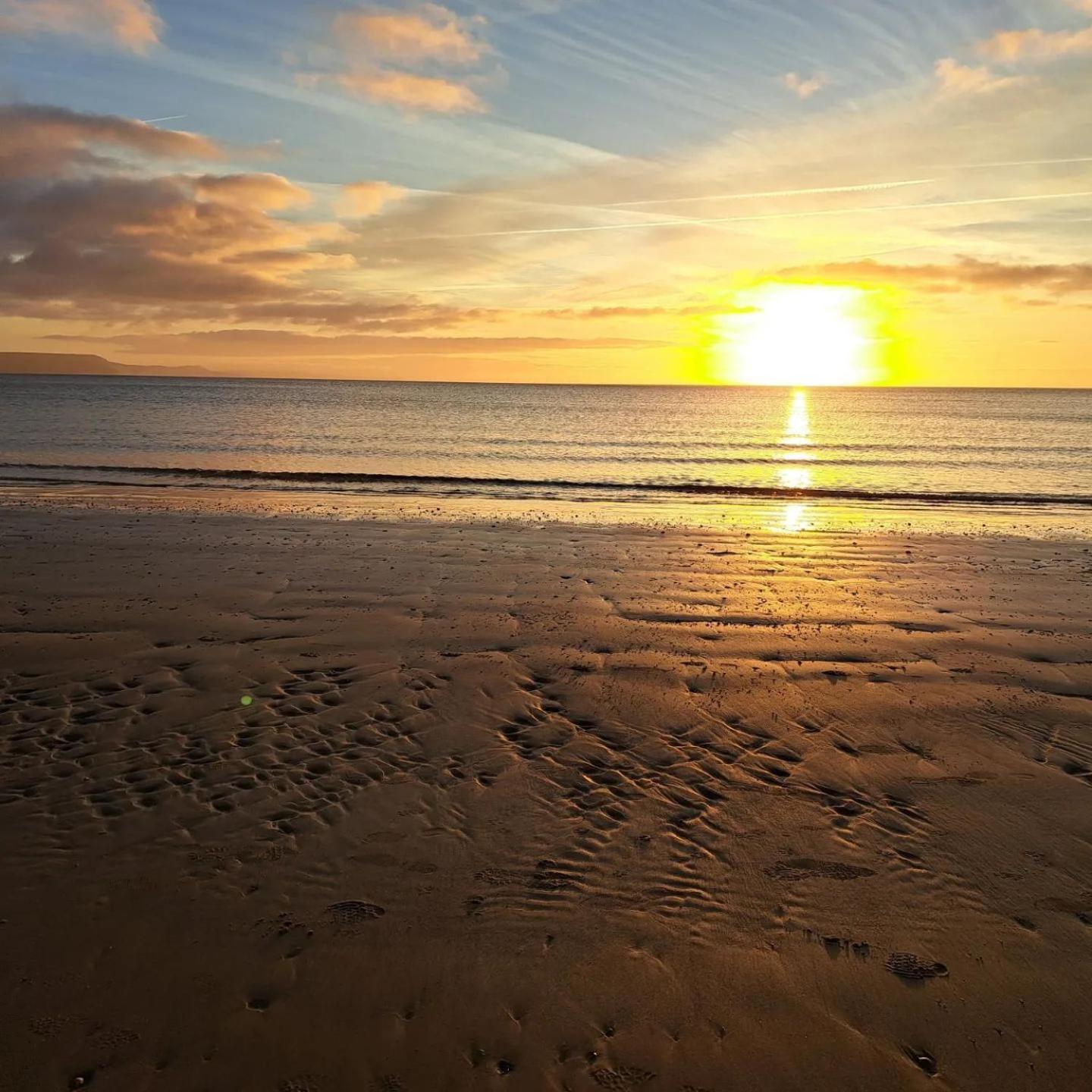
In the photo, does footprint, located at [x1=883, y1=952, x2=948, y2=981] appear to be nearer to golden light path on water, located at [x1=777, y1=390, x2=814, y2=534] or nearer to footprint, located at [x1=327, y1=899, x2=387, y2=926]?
footprint, located at [x1=327, y1=899, x2=387, y2=926]

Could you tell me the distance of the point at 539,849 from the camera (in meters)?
6.03

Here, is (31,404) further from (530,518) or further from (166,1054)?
(166,1054)

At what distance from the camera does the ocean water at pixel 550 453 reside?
31.5 metres

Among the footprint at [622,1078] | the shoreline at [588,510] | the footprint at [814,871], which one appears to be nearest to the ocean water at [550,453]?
the shoreline at [588,510]

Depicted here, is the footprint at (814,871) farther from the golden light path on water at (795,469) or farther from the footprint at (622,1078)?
the golden light path on water at (795,469)

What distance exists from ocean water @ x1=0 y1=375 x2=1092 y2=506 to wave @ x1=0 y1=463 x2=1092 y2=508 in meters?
0.13

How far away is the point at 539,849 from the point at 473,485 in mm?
25786

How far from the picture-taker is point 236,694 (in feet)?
29.1

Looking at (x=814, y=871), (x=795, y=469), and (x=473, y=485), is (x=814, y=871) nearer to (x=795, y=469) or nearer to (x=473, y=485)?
(x=473, y=485)

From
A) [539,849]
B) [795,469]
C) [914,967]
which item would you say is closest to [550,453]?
[795,469]

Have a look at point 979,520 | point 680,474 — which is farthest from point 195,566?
point 680,474

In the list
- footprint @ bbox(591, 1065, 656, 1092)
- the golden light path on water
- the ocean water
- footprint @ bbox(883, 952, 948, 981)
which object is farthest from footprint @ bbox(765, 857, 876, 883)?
the ocean water

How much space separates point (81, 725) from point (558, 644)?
5542 millimetres

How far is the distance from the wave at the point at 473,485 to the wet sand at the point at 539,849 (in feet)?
58.8
